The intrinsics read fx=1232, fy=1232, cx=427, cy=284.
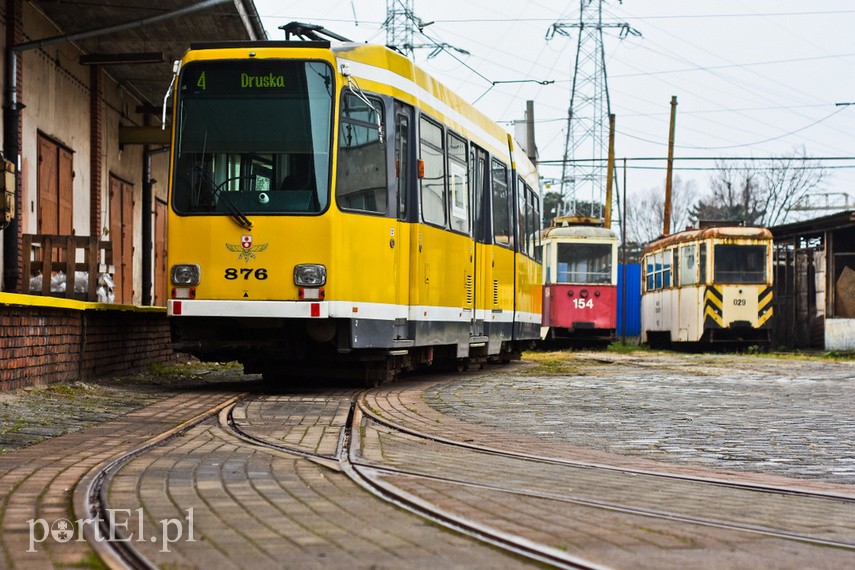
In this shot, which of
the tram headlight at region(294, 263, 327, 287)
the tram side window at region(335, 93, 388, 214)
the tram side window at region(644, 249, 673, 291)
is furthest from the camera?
the tram side window at region(644, 249, 673, 291)

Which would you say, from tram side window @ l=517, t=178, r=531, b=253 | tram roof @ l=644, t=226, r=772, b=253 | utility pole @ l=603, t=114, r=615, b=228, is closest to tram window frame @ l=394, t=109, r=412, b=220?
tram side window @ l=517, t=178, r=531, b=253

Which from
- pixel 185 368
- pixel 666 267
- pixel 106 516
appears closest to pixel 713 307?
pixel 666 267

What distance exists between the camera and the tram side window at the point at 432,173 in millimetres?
13930

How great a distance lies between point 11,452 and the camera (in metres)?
7.50

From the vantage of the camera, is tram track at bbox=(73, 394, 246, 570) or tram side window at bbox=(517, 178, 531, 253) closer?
tram track at bbox=(73, 394, 246, 570)

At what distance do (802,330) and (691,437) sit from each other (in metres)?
28.0

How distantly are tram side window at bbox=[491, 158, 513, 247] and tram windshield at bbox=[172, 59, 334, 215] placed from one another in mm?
5522

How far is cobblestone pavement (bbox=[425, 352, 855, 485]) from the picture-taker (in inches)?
326

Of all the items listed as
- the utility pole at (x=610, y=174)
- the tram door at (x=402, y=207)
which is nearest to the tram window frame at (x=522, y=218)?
the tram door at (x=402, y=207)

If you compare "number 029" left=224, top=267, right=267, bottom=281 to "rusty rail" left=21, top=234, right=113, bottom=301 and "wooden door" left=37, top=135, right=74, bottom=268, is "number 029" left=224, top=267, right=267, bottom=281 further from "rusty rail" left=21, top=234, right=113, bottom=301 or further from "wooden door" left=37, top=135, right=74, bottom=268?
"wooden door" left=37, top=135, right=74, bottom=268

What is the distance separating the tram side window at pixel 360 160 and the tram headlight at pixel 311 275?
0.68 meters

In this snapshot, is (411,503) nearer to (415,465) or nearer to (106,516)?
(106,516)

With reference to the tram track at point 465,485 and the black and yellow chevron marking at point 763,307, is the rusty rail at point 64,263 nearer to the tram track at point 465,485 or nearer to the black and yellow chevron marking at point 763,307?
the tram track at point 465,485

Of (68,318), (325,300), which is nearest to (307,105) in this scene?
(325,300)
